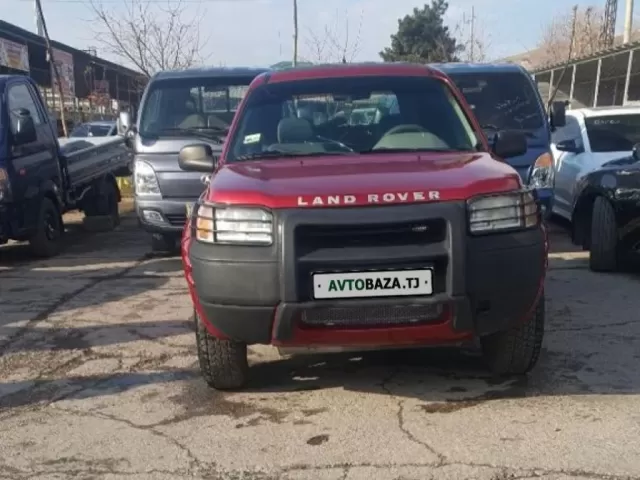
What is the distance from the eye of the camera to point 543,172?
8688 mm

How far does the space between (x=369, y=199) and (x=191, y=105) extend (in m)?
5.89

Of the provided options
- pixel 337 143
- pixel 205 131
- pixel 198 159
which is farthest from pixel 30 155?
pixel 337 143

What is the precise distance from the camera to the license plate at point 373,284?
3.99 metres

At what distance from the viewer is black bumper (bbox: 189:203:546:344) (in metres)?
3.98

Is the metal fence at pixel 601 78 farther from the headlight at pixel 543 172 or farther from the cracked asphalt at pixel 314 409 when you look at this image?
the cracked asphalt at pixel 314 409

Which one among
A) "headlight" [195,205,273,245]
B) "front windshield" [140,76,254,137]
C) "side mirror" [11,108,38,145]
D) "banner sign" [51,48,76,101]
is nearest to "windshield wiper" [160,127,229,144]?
"front windshield" [140,76,254,137]

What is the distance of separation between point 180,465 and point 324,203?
1.36 m

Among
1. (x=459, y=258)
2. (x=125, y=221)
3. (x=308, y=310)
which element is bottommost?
(x=125, y=221)

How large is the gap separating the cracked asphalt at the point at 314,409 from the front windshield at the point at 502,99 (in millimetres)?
3053

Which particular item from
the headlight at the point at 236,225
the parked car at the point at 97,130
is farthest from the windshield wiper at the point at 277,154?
the parked car at the point at 97,130

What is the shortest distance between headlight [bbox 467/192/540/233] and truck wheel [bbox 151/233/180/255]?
219 inches

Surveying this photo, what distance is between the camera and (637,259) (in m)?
7.57

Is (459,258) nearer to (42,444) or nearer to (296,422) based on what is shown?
(296,422)

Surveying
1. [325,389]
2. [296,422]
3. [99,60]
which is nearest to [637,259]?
[325,389]
